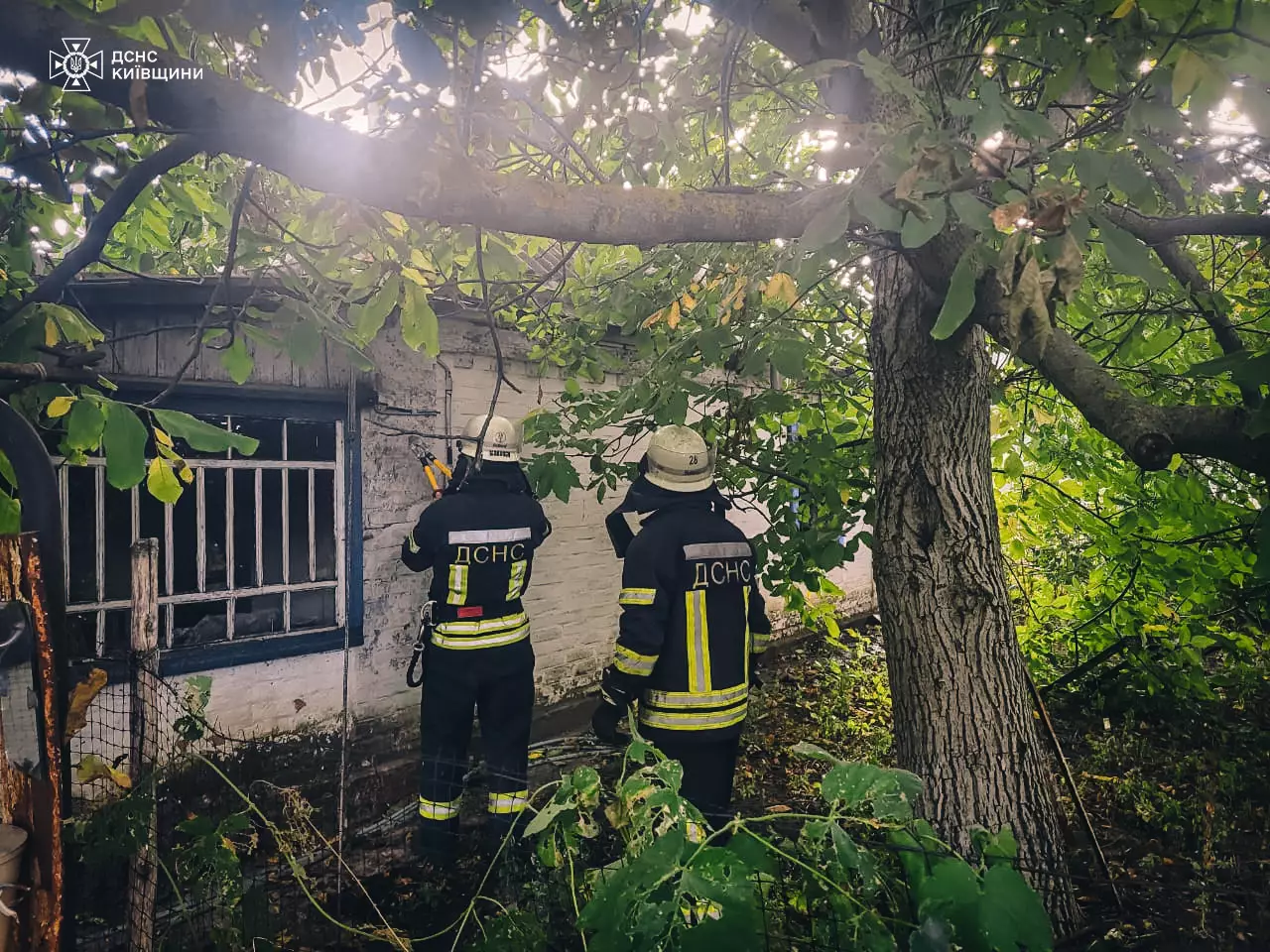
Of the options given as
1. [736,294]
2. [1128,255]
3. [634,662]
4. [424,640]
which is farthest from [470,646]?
[1128,255]

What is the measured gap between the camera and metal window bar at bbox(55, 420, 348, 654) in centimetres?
330

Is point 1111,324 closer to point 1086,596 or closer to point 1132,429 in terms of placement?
point 1086,596

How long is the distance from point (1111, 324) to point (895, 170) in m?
3.38

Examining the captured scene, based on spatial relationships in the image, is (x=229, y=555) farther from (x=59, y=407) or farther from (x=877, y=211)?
(x=877, y=211)

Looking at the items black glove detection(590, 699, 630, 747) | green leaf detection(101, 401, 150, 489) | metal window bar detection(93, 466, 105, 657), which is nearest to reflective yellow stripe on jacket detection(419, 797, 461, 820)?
black glove detection(590, 699, 630, 747)

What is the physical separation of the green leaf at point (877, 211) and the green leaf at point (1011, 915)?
1247 mm

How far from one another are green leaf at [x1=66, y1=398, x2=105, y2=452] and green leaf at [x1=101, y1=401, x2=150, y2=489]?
69 millimetres

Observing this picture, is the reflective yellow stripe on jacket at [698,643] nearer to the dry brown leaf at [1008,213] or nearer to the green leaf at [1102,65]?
the dry brown leaf at [1008,213]

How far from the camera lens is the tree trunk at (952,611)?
2541mm

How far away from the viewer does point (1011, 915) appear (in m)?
1.14

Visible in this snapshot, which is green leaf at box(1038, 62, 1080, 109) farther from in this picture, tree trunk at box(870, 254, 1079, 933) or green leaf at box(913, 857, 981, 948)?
green leaf at box(913, 857, 981, 948)

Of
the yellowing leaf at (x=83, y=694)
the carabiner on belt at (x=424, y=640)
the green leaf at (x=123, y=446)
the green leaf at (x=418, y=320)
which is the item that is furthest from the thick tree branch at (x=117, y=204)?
the carabiner on belt at (x=424, y=640)

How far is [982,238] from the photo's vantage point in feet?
5.08

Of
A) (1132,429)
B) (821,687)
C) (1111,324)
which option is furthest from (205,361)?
(821,687)
